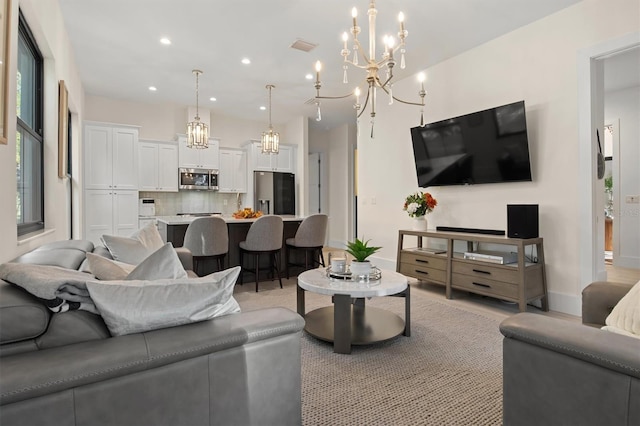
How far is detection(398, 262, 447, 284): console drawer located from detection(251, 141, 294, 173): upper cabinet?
12.6 ft

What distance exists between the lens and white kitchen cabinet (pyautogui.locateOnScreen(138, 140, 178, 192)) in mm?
6152

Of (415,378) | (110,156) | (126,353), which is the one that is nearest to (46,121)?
(110,156)

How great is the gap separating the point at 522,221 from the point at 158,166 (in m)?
5.89

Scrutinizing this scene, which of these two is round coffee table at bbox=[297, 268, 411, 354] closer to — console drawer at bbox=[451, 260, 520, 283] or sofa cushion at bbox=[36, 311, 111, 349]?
console drawer at bbox=[451, 260, 520, 283]

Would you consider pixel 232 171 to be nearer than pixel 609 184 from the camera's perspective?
No

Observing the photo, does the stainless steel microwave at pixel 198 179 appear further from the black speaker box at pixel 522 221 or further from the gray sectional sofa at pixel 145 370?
the gray sectional sofa at pixel 145 370

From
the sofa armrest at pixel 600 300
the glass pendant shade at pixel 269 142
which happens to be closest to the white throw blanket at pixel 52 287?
the sofa armrest at pixel 600 300

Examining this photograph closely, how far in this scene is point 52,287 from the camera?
1.00m

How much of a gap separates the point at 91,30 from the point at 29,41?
1291mm

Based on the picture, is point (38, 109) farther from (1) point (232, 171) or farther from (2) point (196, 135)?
(1) point (232, 171)

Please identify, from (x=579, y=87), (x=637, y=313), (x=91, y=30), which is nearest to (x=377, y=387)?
(x=637, y=313)

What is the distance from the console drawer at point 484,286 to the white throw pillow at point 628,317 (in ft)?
5.82

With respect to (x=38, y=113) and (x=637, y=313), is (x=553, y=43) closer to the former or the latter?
(x=637, y=313)

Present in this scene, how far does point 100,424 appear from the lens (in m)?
0.93
